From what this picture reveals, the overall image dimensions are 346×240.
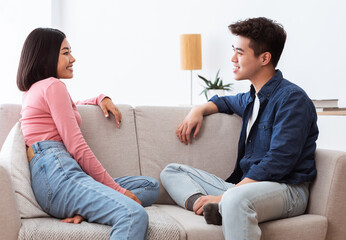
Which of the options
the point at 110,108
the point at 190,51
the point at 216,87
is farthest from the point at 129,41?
the point at 110,108

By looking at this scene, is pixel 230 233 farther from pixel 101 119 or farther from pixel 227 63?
pixel 227 63

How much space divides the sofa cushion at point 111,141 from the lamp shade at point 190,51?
217cm

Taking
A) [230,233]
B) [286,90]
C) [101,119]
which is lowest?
[230,233]

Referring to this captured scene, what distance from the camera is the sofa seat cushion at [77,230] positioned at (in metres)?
1.53

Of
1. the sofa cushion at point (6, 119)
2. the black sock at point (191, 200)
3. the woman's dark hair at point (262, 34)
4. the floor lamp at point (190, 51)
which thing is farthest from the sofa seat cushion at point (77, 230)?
the floor lamp at point (190, 51)

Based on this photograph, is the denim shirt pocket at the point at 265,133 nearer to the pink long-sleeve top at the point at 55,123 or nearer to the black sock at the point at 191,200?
the black sock at the point at 191,200

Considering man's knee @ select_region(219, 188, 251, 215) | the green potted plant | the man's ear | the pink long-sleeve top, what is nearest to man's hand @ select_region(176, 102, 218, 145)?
the man's ear

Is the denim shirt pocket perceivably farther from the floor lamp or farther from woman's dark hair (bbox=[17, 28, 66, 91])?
the floor lamp

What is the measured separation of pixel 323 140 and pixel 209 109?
3.44ft

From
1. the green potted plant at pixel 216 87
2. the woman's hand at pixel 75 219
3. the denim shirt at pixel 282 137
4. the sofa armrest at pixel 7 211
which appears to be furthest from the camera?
the green potted plant at pixel 216 87

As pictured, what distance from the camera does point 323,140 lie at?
2.89m

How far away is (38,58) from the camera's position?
1.91 m

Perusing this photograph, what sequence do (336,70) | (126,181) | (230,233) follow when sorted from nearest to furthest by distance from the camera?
1. (230,233)
2. (126,181)
3. (336,70)

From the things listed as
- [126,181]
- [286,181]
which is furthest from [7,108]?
[286,181]
